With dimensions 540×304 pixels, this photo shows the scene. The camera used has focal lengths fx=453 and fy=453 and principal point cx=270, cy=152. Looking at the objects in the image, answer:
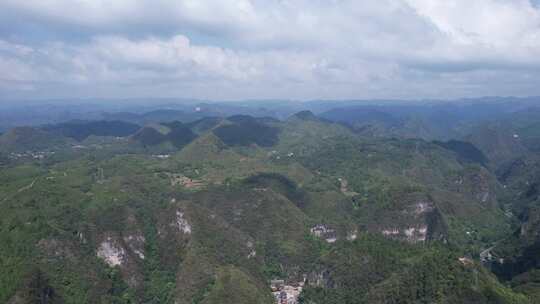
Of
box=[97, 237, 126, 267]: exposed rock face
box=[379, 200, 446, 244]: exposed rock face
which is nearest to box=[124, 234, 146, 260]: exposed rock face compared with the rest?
box=[97, 237, 126, 267]: exposed rock face

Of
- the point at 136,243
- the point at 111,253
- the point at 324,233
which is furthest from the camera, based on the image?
the point at 324,233

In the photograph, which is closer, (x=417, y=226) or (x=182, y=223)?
(x=182, y=223)

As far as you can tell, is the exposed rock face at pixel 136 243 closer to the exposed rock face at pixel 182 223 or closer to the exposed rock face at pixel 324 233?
the exposed rock face at pixel 182 223

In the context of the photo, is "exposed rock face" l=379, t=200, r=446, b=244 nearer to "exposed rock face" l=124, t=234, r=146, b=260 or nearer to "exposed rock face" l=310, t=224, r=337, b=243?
"exposed rock face" l=310, t=224, r=337, b=243

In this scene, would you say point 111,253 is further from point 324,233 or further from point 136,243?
point 324,233

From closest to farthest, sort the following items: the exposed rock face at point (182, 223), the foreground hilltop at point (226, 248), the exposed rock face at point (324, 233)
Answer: the foreground hilltop at point (226, 248)
the exposed rock face at point (182, 223)
the exposed rock face at point (324, 233)

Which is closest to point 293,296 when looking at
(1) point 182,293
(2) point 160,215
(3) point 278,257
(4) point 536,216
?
(3) point 278,257

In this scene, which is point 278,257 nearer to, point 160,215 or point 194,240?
point 194,240

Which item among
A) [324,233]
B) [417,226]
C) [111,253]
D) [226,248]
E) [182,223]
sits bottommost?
[324,233]

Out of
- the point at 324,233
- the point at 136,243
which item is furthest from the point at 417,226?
the point at 136,243

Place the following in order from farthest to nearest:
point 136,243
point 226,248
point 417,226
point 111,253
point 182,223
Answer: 1. point 417,226
2. point 182,223
3. point 136,243
4. point 226,248
5. point 111,253

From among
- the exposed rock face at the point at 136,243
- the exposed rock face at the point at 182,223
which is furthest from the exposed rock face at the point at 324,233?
the exposed rock face at the point at 136,243

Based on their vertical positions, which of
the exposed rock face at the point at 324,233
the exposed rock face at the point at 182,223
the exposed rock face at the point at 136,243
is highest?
the exposed rock face at the point at 182,223
